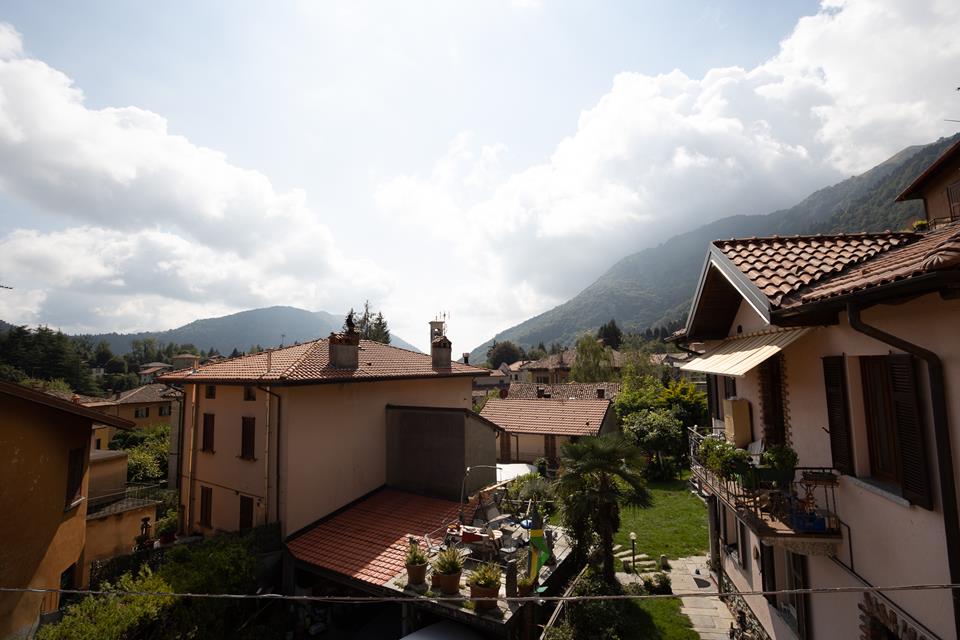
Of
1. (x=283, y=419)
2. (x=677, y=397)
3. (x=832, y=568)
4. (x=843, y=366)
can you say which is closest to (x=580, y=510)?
(x=832, y=568)

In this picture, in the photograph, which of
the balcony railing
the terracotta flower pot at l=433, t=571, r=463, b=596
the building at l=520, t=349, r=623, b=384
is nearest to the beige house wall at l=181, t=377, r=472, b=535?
the terracotta flower pot at l=433, t=571, r=463, b=596

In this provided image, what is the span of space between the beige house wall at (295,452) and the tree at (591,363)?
145 feet

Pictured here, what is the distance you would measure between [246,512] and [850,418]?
57.7 feet

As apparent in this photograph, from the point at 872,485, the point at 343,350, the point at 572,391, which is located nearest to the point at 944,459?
the point at 872,485

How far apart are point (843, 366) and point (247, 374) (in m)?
16.9

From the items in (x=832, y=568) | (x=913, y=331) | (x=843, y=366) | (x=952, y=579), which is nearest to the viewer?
(x=952, y=579)

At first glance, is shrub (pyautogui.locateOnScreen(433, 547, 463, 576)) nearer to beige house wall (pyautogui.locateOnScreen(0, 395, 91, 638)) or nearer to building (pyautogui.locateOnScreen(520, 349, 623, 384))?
beige house wall (pyautogui.locateOnScreen(0, 395, 91, 638))

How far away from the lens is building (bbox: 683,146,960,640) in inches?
181

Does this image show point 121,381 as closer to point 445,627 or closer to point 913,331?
point 445,627

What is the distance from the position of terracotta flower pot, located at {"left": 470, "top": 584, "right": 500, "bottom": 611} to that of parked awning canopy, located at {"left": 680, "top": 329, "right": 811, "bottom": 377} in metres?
6.82

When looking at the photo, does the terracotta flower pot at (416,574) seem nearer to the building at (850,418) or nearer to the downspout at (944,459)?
the building at (850,418)

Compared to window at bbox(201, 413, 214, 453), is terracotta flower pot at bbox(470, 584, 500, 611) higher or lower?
lower

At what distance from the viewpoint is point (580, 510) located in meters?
13.3

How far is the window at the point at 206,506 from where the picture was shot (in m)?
17.2
